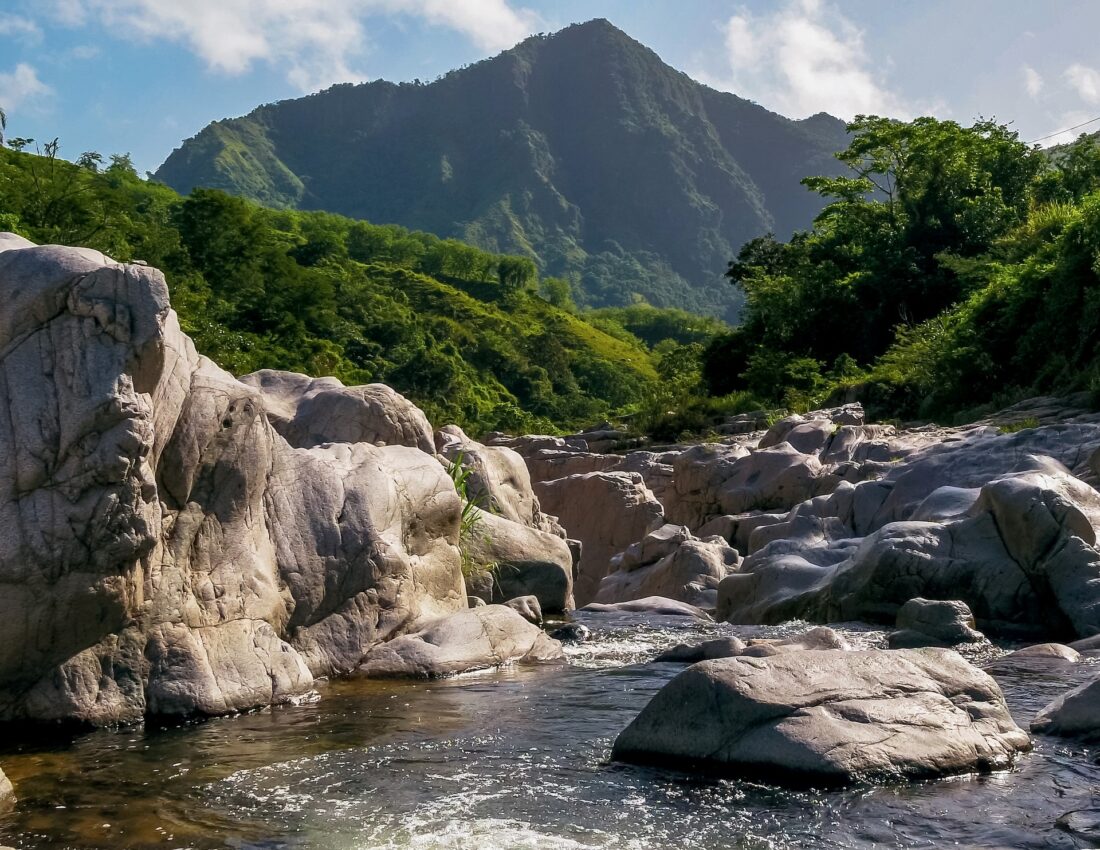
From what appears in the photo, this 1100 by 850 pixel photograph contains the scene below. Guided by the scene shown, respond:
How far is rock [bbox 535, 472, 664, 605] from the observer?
2295cm

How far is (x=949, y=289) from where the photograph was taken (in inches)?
1555

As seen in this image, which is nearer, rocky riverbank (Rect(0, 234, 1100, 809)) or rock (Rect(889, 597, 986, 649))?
rocky riverbank (Rect(0, 234, 1100, 809))

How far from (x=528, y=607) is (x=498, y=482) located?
465 cm

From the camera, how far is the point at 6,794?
6.50 m

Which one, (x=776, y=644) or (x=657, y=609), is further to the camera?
(x=657, y=609)

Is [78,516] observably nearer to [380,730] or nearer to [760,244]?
[380,730]

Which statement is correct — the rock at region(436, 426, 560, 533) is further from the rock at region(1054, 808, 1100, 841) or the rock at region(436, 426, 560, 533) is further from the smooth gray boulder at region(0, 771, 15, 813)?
the rock at region(1054, 808, 1100, 841)

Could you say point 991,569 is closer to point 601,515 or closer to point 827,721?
point 827,721

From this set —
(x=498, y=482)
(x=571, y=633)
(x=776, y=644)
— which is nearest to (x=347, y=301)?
(x=498, y=482)

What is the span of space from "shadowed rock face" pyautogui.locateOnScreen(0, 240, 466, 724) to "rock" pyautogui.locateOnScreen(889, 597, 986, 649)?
5.23 meters

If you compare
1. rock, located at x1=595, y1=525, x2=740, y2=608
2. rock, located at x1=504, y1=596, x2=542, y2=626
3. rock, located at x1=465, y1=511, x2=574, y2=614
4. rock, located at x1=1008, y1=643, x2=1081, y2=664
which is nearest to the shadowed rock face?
rock, located at x1=504, y1=596, x2=542, y2=626

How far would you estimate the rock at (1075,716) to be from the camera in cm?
748

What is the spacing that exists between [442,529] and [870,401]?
22207 millimetres

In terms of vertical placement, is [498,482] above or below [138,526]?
above
